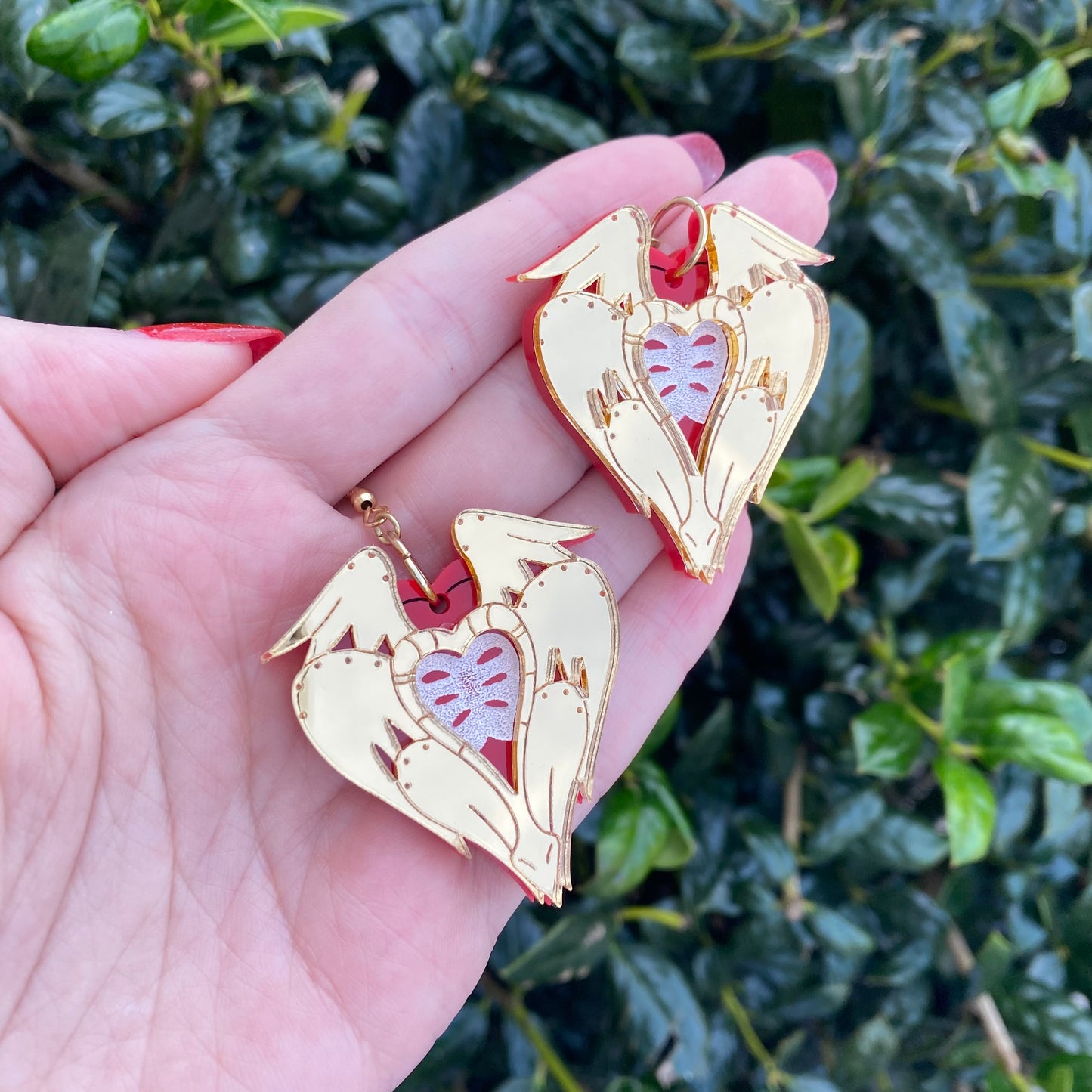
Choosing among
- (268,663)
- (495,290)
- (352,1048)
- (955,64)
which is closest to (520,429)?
(495,290)

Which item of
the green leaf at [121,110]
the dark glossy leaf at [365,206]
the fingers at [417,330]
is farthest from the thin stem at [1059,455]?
the green leaf at [121,110]

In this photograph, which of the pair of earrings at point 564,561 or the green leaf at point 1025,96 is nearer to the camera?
the pair of earrings at point 564,561

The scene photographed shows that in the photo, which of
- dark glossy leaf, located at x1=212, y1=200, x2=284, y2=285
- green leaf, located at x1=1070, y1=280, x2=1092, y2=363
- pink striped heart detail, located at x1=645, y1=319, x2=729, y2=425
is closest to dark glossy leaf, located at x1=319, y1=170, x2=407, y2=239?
dark glossy leaf, located at x1=212, y1=200, x2=284, y2=285

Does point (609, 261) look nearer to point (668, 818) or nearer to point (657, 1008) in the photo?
point (668, 818)

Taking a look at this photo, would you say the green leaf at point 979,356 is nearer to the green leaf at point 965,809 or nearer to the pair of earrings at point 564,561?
the pair of earrings at point 564,561

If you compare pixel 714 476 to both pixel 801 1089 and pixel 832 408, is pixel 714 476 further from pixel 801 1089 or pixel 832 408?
pixel 801 1089
